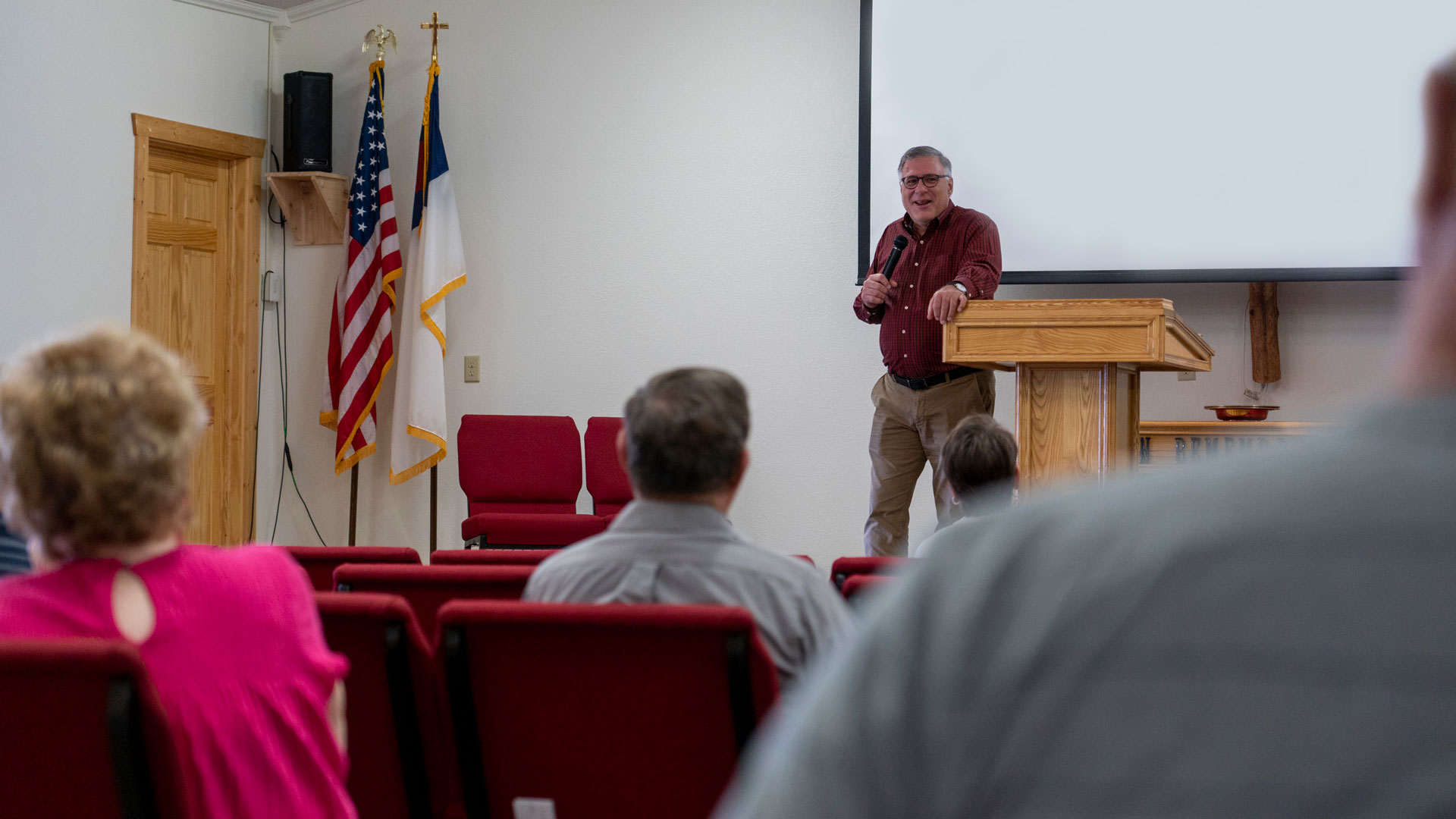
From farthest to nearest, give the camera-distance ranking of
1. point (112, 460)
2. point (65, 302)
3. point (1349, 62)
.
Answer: point (65, 302) < point (1349, 62) < point (112, 460)

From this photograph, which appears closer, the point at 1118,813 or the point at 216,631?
the point at 1118,813

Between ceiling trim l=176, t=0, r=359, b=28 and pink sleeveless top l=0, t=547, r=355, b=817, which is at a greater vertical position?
ceiling trim l=176, t=0, r=359, b=28

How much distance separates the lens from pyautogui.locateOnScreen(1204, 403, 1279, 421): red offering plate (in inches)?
175

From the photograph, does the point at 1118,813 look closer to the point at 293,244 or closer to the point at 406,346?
the point at 406,346

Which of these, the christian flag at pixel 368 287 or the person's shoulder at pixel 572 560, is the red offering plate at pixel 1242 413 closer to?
the person's shoulder at pixel 572 560

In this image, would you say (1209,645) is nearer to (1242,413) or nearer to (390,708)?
(390,708)

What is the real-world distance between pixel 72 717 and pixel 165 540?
0.64 ft

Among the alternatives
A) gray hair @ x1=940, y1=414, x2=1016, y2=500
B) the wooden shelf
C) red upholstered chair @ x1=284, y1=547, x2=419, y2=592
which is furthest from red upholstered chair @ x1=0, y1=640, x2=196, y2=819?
the wooden shelf

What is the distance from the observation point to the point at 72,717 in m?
1.28

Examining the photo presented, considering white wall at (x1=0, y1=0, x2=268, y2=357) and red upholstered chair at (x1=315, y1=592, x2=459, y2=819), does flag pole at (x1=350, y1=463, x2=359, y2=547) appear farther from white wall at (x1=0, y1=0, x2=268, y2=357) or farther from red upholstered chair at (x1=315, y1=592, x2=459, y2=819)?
red upholstered chair at (x1=315, y1=592, x2=459, y2=819)

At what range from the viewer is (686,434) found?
6.00ft

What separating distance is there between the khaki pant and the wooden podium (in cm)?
80

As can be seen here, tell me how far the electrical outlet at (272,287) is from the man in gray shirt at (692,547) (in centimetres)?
598

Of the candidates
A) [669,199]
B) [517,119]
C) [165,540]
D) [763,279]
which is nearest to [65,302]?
[517,119]
